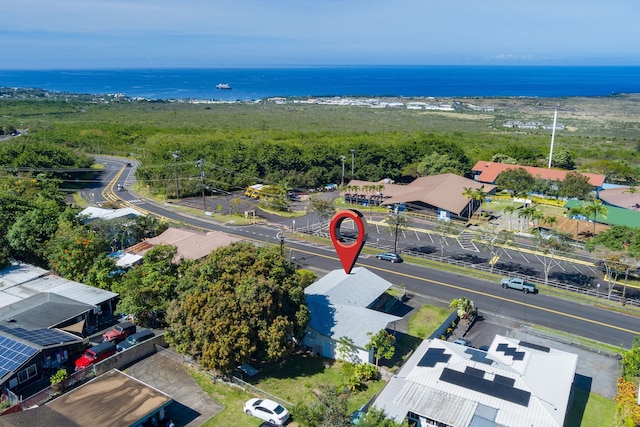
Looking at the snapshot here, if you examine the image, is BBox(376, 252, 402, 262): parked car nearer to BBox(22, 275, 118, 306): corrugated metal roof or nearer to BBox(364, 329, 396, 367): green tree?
BBox(364, 329, 396, 367): green tree

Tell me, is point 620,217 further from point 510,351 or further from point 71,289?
point 71,289

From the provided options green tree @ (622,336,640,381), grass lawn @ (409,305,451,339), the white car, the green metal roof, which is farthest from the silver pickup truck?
the white car

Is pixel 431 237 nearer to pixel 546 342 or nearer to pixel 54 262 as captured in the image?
pixel 546 342

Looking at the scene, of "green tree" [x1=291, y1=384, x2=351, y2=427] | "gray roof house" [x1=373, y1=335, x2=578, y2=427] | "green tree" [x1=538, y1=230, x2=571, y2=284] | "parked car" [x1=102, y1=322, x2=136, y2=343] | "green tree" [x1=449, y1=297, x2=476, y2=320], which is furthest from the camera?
"green tree" [x1=538, y1=230, x2=571, y2=284]

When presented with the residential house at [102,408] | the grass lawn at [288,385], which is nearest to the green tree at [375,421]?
the grass lawn at [288,385]

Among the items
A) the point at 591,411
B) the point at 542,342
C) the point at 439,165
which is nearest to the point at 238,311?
the point at 591,411

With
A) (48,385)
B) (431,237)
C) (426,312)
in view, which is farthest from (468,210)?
(48,385)

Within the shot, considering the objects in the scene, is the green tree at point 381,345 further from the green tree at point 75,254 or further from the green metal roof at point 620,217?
the green metal roof at point 620,217
